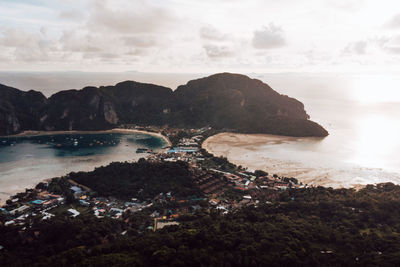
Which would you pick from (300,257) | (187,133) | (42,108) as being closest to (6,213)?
(300,257)

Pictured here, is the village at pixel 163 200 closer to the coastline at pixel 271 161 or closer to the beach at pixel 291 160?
the coastline at pixel 271 161

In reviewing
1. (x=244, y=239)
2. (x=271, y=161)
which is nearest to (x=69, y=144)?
(x=271, y=161)

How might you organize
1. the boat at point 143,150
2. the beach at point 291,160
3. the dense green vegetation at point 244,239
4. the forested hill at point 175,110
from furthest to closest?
the forested hill at point 175,110
the boat at point 143,150
the beach at point 291,160
the dense green vegetation at point 244,239

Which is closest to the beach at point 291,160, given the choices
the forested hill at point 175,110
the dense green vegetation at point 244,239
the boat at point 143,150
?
the forested hill at point 175,110

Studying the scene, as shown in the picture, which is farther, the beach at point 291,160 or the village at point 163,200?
the beach at point 291,160

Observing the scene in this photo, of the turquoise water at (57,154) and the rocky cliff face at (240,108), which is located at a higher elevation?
the rocky cliff face at (240,108)

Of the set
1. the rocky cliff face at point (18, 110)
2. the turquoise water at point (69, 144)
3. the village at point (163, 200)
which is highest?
the rocky cliff face at point (18, 110)

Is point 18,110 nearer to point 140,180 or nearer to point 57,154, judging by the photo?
point 57,154

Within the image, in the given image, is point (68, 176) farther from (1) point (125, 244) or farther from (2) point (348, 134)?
(2) point (348, 134)
